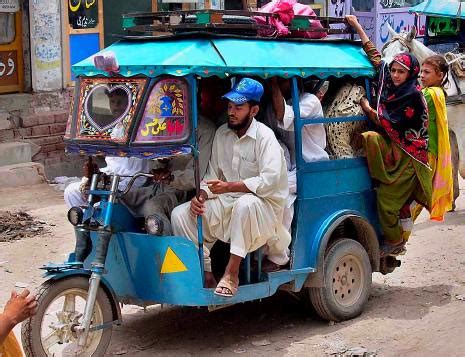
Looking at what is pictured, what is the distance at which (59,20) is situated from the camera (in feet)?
35.8


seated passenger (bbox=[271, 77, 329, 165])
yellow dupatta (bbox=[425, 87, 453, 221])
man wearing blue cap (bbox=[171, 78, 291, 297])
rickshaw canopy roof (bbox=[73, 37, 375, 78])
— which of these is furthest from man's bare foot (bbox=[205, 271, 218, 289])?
yellow dupatta (bbox=[425, 87, 453, 221])

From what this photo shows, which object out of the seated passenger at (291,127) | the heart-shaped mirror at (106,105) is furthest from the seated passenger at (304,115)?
the heart-shaped mirror at (106,105)

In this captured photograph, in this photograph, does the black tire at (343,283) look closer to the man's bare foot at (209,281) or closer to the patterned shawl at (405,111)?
the patterned shawl at (405,111)

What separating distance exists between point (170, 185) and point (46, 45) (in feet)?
18.3

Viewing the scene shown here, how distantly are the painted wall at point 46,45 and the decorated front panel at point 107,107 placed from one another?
5237mm

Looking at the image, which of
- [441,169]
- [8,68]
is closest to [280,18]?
[441,169]

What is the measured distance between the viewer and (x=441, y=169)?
6.91 meters

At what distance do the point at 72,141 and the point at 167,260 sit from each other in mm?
904

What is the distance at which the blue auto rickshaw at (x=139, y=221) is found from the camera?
526 cm

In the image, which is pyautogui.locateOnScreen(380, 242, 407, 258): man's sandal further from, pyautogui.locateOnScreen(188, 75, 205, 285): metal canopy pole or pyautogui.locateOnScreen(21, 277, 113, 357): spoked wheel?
pyautogui.locateOnScreen(21, 277, 113, 357): spoked wheel

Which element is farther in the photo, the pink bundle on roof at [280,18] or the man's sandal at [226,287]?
the pink bundle on roof at [280,18]

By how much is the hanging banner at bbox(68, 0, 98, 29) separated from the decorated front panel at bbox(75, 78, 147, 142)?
18.8ft

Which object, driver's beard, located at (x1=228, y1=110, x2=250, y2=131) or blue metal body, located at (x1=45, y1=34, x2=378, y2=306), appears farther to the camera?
driver's beard, located at (x1=228, y1=110, x2=250, y2=131)

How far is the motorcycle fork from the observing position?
5.15 m
